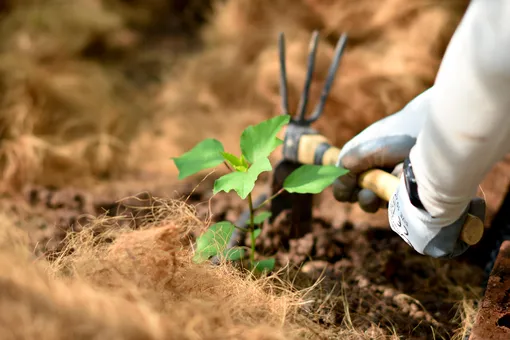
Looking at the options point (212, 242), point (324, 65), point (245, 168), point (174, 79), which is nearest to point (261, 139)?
point (245, 168)

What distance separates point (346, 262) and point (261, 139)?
1.06ft

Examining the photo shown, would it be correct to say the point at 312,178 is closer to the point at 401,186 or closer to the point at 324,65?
the point at 401,186

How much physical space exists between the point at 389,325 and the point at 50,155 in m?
0.98

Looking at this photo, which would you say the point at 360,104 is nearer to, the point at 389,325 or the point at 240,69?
the point at 240,69

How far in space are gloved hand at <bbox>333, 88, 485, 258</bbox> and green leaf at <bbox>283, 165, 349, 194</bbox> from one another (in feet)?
0.14

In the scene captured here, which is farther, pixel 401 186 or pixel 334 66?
pixel 334 66

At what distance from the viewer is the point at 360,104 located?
4.55ft

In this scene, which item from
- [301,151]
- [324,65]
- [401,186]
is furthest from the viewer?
[324,65]

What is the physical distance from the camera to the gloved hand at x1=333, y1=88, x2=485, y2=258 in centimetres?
66

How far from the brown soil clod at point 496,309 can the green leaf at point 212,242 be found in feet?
1.10

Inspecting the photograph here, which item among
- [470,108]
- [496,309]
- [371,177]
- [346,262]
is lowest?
[346,262]

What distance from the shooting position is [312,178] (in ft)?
2.65

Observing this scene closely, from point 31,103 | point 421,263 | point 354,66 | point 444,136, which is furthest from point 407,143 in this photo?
point 31,103

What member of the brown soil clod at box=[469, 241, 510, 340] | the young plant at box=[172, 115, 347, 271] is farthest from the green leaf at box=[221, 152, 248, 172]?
the brown soil clod at box=[469, 241, 510, 340]
